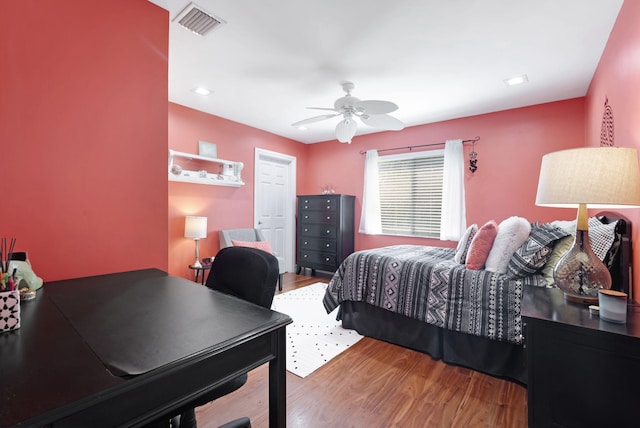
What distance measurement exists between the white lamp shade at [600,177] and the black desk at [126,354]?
4.51ft

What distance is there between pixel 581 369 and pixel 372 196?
155 inches

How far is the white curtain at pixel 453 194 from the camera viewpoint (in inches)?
164

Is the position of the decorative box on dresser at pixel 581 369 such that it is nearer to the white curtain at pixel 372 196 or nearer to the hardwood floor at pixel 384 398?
the hardwood floor at pixel 384 398

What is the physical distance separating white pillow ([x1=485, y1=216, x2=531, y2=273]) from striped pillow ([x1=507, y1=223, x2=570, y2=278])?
0.19ft

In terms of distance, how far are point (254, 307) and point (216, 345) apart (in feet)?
1.06

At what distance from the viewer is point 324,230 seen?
5.04 metres

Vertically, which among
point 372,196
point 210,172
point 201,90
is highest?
point 201,90

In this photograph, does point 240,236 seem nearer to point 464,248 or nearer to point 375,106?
point 375,106

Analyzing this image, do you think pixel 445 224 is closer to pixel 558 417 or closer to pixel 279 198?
pixel 279 198

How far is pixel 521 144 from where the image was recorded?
378 centimetres

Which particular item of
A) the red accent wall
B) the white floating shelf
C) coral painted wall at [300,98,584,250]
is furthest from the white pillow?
the white floating shelf

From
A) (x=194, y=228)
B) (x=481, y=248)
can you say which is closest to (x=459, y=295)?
(x=481, y=248)

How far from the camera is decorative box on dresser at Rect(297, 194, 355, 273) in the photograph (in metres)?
4.91

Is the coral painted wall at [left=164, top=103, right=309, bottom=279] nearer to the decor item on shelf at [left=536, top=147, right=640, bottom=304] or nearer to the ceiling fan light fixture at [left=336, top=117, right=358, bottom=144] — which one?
A: the ceiling fan light fixture at [left=336, top=117, right=358, bottom=144]
